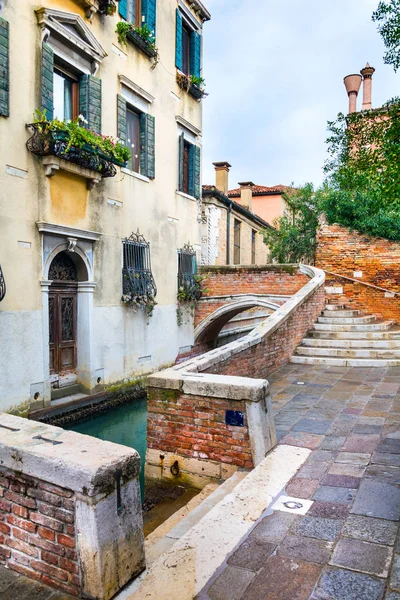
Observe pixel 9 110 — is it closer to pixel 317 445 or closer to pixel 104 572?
pixel 317 445

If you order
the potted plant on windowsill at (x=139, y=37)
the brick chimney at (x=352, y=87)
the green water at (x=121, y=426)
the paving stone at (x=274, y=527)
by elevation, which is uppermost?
the brick chimney at (x=352, y=87)

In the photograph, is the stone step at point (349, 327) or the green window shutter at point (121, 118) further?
the green window shutter at point (121, 118)

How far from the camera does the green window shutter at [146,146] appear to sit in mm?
10297

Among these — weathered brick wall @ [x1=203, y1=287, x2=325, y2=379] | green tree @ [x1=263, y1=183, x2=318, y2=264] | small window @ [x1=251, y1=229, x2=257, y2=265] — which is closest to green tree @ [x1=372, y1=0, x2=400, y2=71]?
weathered brick wall @ [x1=203, y1=287, x2=325, y2=379]

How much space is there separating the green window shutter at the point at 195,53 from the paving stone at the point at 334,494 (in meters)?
11.7

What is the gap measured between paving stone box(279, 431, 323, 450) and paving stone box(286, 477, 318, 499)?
2.19ft

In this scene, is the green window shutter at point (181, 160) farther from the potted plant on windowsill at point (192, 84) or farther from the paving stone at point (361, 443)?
the paving stone at point (361, 443)

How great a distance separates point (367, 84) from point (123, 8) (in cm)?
1641

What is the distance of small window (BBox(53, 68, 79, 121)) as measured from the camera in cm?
820

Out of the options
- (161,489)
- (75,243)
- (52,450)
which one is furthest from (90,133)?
(52,450)

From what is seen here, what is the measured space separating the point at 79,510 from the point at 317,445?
8.16ft

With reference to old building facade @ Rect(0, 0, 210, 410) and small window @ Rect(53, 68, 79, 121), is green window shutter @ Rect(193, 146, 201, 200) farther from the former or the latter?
small window @ Rect(53, 68, 79, 121)

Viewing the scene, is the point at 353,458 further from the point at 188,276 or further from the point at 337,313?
the point at 188,276

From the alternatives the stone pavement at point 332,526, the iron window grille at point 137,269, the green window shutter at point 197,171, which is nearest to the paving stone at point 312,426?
the stone pavement at point 332,526
